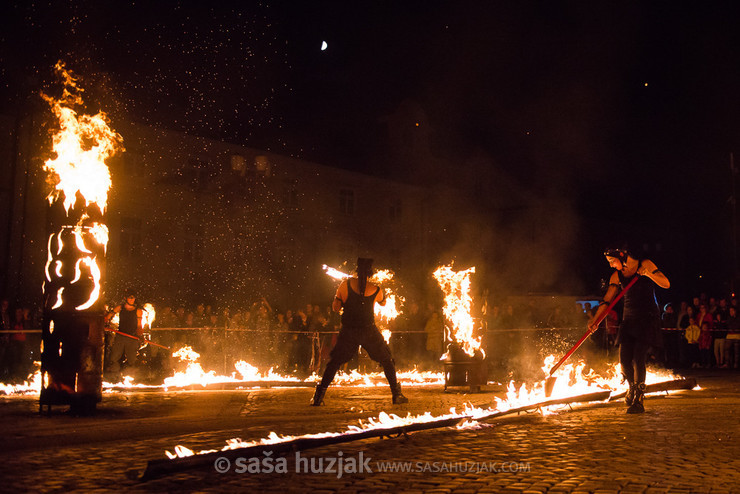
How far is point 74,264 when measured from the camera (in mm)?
9047

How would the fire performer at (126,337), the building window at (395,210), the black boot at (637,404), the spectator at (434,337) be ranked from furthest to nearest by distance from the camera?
the building window at (395,210) < the spectator at (434,337) < the fire performer at (126,337) < the black boot at (637,404)

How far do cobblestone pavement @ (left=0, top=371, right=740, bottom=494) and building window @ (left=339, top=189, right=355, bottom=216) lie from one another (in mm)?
29857

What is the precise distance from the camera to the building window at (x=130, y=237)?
→ 3162cm

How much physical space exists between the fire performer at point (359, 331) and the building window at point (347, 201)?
97.0ft

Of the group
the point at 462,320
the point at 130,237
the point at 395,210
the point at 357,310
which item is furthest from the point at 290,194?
the point at 357,310

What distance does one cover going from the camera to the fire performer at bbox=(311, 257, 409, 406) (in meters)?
10.1

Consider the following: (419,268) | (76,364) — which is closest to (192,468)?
(76,364)

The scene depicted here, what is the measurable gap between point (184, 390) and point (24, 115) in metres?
19.5

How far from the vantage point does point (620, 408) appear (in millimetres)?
9469

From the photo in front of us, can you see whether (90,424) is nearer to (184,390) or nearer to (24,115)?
(184,390)

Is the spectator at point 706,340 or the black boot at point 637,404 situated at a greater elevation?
the spectator at point 706,340

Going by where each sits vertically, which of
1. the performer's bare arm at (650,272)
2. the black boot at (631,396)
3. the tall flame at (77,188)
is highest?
the tall flame at (77,188)

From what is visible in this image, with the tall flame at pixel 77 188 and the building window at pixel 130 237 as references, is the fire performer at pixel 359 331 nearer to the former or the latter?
the tall flame at pixel 77 188

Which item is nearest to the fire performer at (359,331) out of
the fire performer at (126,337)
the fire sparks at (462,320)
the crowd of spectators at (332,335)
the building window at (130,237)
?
the fire sparks at (462,320)
